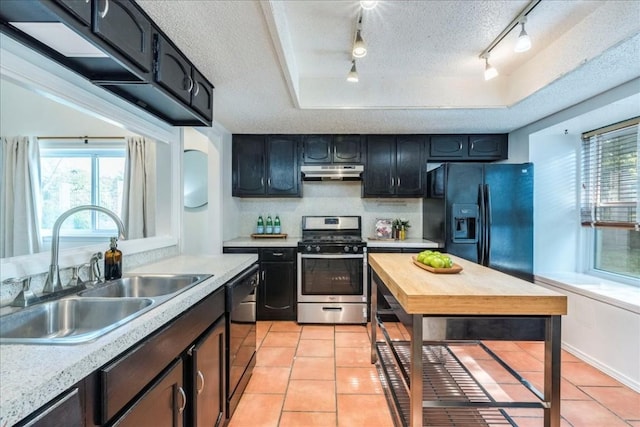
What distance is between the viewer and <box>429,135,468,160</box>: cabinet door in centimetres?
370

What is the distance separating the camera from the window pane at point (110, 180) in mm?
3150

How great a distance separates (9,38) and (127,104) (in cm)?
73

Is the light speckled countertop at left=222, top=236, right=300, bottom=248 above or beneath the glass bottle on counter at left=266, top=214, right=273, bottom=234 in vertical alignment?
beneath

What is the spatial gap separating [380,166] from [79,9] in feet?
10.3

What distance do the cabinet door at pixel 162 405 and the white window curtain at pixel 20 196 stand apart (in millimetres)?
1988

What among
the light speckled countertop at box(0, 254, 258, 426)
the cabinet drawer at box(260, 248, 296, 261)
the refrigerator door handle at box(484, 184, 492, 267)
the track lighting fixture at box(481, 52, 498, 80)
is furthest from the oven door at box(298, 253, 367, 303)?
the light speckled countertop at box(0, 254, 258, 426)

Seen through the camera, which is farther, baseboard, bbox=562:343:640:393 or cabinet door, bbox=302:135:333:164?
cabinet door, bbox=302:135:333:164

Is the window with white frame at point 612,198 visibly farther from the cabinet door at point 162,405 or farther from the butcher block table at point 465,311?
the cabinet door at point 162,405

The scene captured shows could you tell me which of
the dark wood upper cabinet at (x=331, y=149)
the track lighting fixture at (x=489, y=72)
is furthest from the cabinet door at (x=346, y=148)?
the track lighting fixture at (x=489, y=72)

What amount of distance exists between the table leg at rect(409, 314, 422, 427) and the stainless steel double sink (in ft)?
3.60

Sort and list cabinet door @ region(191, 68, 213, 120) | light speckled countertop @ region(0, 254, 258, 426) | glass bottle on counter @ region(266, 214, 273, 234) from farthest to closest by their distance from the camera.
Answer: glass bottle on counter @ region(266, 214, 273, 234) < cabinet door @ region(191, 68, 213, 120) < light speckled countertop @ region(0, 254, 258, 426)

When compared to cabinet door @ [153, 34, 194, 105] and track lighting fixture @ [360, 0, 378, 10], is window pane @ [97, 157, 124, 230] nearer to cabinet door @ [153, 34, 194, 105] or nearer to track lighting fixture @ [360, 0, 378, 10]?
cabinet door @ [153, 34, 194, 105]

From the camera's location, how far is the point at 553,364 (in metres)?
1.38

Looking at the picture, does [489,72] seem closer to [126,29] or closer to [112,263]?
[126,29]
